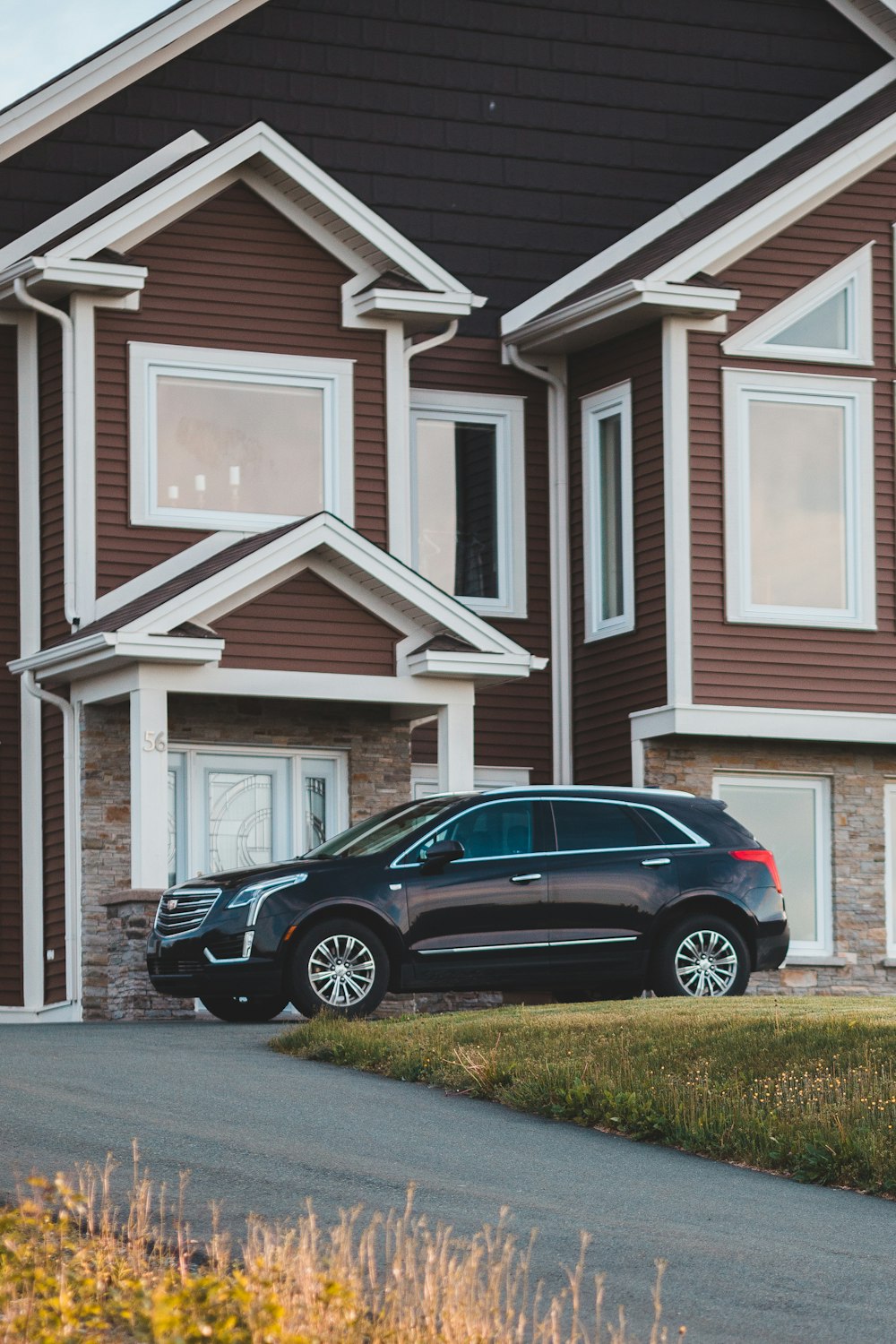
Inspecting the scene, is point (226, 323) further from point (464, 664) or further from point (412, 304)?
point (464, 664)

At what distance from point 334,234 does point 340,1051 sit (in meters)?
9.97

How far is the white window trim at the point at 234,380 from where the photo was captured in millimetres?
21484

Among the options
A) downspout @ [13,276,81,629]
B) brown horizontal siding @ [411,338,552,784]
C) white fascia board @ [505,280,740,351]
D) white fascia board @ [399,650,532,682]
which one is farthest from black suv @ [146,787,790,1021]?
white fascia board @ [505,280,740,351]

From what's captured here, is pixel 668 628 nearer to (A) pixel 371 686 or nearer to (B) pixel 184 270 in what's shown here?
→ (A) pixel 371 686

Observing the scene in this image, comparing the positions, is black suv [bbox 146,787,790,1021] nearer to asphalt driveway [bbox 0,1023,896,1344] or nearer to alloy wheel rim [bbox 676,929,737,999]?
alloy wheel rim [bbox 676,929,737,999]

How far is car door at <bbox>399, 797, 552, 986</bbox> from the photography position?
17250 mm

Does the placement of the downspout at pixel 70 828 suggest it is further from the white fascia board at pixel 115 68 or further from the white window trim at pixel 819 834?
the white window trim at pixel 819 834

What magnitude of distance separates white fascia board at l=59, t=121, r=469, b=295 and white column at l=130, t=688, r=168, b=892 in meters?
4.28

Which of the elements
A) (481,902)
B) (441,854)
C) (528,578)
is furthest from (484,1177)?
(528,578)

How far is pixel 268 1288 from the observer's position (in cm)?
700

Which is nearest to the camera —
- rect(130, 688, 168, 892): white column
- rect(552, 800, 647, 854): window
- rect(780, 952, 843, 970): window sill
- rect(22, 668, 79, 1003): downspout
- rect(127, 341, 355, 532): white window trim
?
rect(552, 800, 647, 854): window

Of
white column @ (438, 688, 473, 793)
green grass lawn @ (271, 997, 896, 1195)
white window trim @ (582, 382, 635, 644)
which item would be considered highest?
white window trim @ (582, 382, 635, 644)

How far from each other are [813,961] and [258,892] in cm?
729

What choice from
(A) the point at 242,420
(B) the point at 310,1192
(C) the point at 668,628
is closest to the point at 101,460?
(A) the point at 242,420
